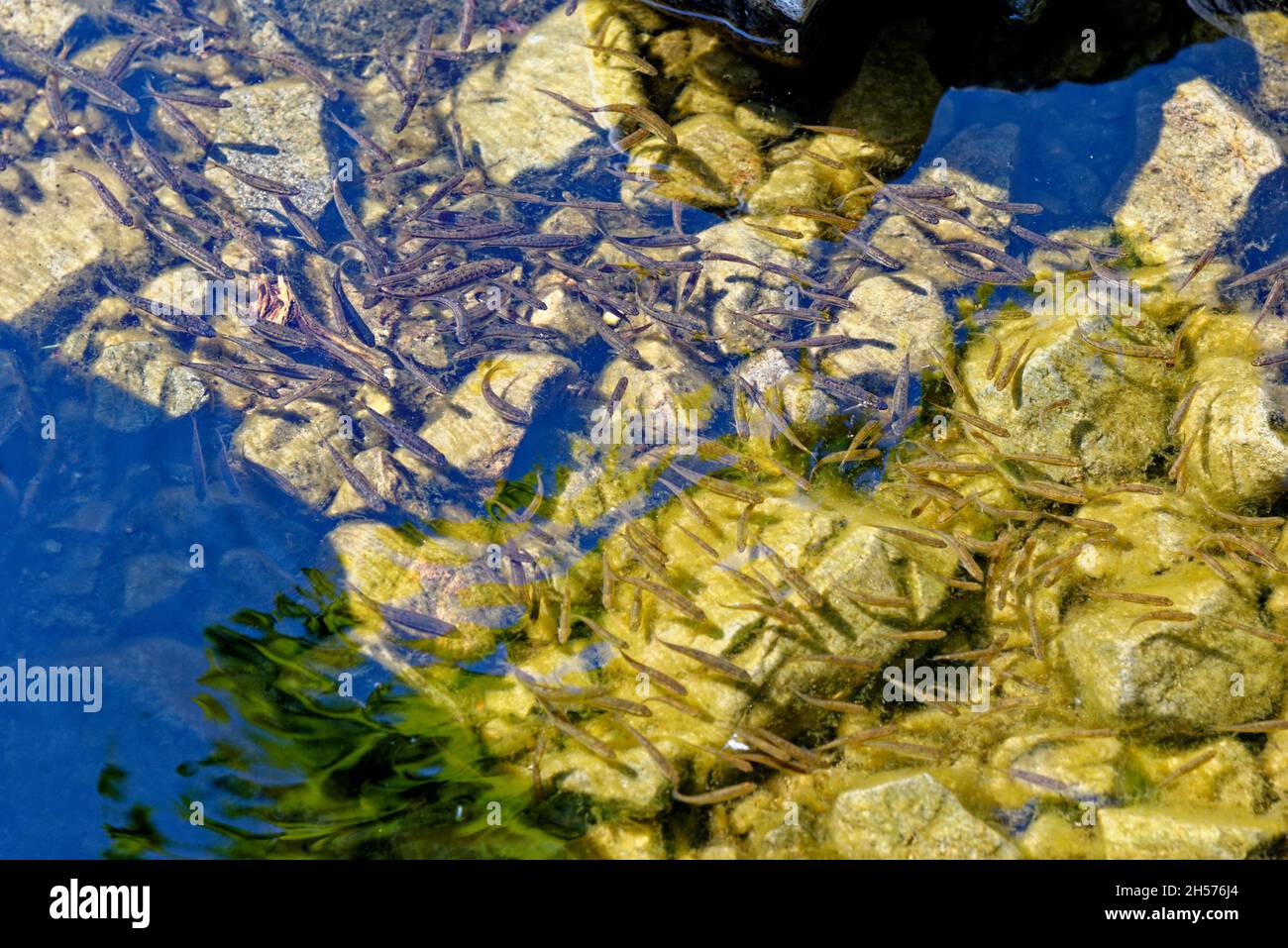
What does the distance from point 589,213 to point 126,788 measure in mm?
5896

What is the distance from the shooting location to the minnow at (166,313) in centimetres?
724

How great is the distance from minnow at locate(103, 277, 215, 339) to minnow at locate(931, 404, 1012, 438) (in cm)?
655

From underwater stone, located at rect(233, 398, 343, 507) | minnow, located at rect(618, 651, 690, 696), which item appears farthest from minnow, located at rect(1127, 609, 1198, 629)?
underwater stone, located at rect(233, 398, 343, 507)

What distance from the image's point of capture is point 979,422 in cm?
584

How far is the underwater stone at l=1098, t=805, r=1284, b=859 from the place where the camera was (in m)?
4.23

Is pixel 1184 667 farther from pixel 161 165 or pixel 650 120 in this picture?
pixel 161 165

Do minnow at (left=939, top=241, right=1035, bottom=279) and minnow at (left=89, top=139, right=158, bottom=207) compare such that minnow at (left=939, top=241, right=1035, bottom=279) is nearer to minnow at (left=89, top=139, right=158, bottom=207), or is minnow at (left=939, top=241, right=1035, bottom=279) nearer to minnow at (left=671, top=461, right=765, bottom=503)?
minnow at (left=671, top=461, right=765, bottom=503)

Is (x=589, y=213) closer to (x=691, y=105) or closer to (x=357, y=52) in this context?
(x=691, y=105)

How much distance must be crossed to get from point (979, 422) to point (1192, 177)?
3386 millimetres

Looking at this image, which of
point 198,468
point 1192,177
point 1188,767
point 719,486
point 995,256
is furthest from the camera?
point 1192,177

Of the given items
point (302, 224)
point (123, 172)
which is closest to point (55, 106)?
point (123, 172)

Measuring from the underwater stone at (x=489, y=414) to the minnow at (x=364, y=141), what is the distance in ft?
9.81
